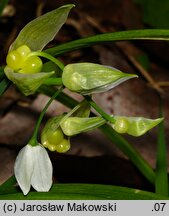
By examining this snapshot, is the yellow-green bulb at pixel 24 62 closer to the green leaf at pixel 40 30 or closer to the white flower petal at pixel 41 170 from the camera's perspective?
the green leaf at pixel 40 30

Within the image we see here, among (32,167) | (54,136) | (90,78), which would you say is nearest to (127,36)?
(90,78)

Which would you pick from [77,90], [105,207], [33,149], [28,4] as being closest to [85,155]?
[105,207]

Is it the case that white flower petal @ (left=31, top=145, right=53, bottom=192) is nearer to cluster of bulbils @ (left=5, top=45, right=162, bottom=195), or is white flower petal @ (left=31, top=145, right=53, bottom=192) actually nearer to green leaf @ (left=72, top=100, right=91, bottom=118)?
cluster of bulbils @ (left=5, top=45, right=162, bottom=195)

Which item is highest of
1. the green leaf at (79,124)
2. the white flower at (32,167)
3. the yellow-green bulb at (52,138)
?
the yellow-green bulb at (52,138)

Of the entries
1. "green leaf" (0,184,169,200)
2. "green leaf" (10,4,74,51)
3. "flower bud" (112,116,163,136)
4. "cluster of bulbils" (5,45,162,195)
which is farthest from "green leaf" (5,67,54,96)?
"green leaf" (0,184,169,200)

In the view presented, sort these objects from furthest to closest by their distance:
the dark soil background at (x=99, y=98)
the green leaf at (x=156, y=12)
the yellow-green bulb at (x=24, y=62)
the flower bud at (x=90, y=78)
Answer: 1. the green leaf at (x=156, y=12)
2. the dark soil background at (x=99, y=98)
3. the yellow-green bulb at (x=24, y=62)
4. the flower bud at (x=90, y=78)

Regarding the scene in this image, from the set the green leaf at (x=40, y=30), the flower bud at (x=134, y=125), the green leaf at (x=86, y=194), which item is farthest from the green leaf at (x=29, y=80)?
the green leaf at (x=86, y=194)
